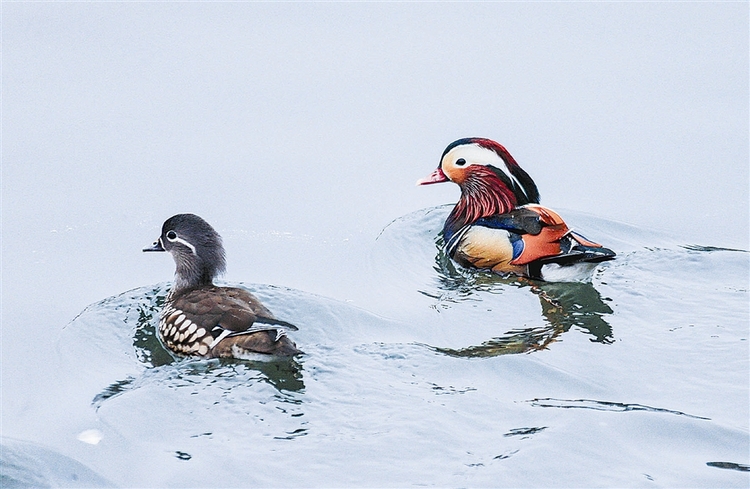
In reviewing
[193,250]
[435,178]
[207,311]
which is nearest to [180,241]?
[193,250]

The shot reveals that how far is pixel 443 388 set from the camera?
6.27 m

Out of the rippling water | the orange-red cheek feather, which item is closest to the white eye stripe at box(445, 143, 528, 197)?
the orange-red cheek feather

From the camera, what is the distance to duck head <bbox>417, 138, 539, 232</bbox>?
8.98 m

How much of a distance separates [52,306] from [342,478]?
2.85 meters

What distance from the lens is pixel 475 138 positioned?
9.02 meters

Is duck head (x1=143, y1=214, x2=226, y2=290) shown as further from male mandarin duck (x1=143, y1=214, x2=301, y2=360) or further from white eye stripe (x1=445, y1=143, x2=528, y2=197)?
white eye stripe (x1=445, y1=143, x2=528, y2=197)

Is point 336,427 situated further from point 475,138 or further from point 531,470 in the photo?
point 475,138

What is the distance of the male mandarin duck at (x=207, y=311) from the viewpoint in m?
6.62

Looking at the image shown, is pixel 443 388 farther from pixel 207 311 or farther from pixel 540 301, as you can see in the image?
pixel 540 301

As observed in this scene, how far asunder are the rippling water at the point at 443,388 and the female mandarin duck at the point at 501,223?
182 millimetres

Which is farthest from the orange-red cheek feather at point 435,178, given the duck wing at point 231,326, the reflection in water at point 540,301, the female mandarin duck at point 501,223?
the duck wing at point 231,326

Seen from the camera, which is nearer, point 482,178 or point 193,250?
point 193,250

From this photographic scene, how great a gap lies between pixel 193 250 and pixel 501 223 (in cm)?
246

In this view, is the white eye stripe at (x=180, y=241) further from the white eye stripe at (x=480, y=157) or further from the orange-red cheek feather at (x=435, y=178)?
the white eye stripe at (x=480, y=157)
